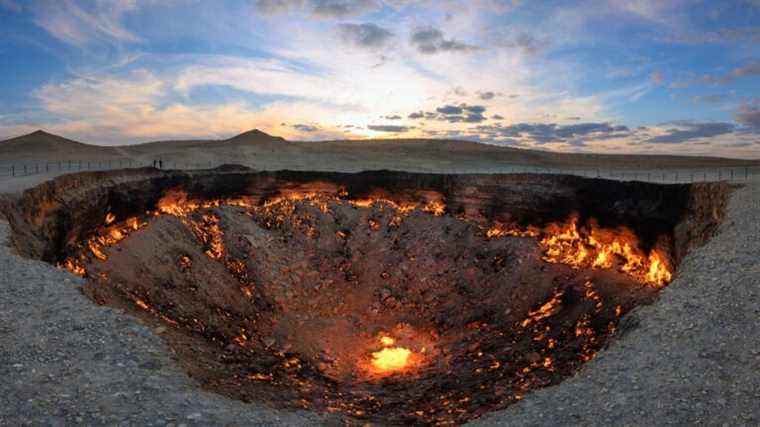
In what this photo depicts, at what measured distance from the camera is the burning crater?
17.5m

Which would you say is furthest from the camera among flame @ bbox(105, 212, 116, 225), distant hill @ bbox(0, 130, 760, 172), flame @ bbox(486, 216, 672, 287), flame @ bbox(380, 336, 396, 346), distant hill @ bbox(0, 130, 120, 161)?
distant hill @ bbox(0, 130, 760, 172)

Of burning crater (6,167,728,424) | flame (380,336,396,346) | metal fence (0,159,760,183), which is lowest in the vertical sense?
flame (380,336,396,346)

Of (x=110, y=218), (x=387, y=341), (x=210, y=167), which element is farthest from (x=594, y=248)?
(x=210, y=167)

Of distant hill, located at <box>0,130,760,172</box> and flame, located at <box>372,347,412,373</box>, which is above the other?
distant hill, located at <box>0,130,760,172</box>

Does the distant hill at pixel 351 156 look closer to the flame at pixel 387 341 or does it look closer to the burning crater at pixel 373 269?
the burning crater at pixel 373 269

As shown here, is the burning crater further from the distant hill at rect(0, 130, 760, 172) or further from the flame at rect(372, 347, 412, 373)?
the distant hill at rect(0, 130, 760, 172)

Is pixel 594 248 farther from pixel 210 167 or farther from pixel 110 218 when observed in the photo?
pixel 210 167

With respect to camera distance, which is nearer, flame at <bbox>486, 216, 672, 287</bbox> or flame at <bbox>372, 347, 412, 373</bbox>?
flame at <bbox>372, 347, 412, 373</bbox>

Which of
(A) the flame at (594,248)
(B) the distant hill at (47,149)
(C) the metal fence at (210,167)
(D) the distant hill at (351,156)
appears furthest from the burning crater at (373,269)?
(B) the distant hill at (47,149)

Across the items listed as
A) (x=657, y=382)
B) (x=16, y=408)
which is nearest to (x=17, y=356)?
(x=16, y=408)

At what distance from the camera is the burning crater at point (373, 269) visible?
1752 cm

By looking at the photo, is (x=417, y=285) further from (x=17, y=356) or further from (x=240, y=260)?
(x=17, y=356)

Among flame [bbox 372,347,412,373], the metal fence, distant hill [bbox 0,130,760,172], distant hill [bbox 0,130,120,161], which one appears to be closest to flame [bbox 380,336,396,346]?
flame [bbox 372,347,412,373]

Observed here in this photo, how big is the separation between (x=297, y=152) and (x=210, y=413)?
88.5 metres
